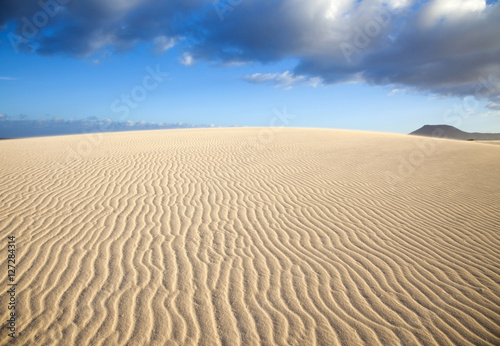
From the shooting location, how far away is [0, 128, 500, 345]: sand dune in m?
3.30

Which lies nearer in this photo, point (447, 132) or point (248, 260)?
point (248, 260)

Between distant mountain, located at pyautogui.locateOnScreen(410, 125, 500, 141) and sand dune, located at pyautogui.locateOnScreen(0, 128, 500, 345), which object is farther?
distant mountain, located at pyautogui.locateOnScreen(410, 125, 500, 141)

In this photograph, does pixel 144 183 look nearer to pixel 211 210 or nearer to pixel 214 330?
pixel 211 210

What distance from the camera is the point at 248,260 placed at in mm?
4656

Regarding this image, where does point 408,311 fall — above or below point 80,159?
below

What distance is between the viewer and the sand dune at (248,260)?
3.30 m

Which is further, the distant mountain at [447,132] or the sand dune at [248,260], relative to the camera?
the distant mountain at [447,132]

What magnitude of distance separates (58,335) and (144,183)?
233 inches

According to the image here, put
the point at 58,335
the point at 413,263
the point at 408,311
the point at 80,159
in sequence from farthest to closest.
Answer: the point at 80,159 → the point at 413,263 → the point at 408,311 → the point at 58,335

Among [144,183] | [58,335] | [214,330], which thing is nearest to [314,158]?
[144,183]

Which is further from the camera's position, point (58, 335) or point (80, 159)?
point (80, 159)

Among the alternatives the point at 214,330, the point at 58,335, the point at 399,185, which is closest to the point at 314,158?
the point at 399,185

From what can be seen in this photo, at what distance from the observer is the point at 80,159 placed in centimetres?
1200

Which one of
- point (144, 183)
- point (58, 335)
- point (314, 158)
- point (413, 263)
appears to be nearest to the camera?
point (58, 335)
